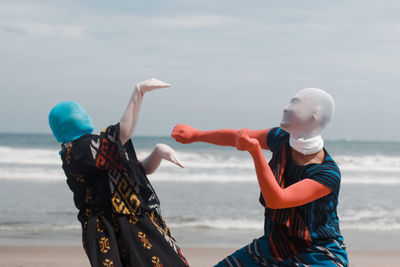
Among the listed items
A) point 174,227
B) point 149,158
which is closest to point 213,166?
point 174,227

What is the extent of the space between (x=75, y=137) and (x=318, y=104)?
1307 mm

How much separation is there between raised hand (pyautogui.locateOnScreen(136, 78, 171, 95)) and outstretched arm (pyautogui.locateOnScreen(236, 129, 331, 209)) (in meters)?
0.55

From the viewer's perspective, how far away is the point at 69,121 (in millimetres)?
2707

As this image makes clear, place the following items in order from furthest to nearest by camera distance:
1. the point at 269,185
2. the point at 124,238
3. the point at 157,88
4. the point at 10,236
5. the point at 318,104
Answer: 1. the point at 10,236
2. the point at 124,238
3. the point at 157,88
4. the point at 318,104
5. the point at 269,185

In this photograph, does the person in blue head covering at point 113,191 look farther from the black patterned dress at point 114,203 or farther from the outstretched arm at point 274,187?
the outstretched arm at point 274,187

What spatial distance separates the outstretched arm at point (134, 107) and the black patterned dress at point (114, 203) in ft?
0.16

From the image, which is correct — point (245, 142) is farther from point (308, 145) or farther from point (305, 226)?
point (305, 226)

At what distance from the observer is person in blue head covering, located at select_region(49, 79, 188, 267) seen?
2611mm

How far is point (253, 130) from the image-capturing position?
8.32 ft

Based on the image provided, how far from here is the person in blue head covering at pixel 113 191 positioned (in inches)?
103

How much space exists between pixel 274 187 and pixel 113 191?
955 mm

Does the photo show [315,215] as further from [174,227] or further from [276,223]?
[174,227]

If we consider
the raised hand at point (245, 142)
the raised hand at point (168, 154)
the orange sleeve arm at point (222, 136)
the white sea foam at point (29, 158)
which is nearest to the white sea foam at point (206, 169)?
the white sea foam at point (29, 158)

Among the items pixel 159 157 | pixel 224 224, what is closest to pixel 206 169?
pixel 224 224
